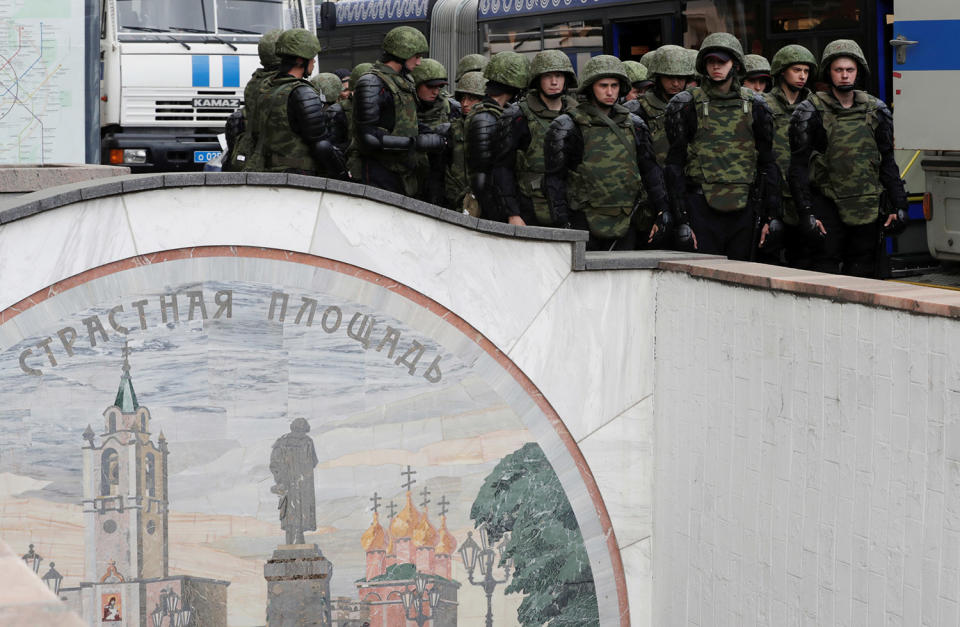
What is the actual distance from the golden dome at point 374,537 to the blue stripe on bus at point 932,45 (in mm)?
5172

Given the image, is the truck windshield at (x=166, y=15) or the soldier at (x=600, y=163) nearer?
the soldier at (x=600, y=163)

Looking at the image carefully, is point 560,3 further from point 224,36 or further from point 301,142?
point 301,142

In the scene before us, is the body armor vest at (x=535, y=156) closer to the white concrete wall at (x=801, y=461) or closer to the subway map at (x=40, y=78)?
the white concrete wall at (x=801, y=461)

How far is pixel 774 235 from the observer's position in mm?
8719

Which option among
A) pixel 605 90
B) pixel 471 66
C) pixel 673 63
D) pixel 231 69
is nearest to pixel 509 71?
pixel 673 63

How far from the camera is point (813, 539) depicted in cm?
530

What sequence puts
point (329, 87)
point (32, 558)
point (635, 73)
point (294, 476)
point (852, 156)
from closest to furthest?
point (32, 558)
point (294, 476)
point (852, 156)
point (635, 73)
point (329, 87)

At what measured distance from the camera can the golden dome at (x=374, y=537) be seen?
6.08 meters

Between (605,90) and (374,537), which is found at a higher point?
(605,90)

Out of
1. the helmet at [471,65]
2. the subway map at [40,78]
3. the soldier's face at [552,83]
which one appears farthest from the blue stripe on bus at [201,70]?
the soldier's face at [552,83]

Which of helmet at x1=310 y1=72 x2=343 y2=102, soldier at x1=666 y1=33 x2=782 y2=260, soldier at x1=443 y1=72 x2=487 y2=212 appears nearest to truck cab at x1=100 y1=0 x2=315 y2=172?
helmet at x1=310 y1=72 x2=343 y2=102

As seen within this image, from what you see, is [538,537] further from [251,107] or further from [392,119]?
[251,107]

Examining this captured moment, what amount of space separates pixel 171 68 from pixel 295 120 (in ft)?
20.2

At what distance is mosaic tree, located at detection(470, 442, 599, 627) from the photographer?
6.26 metres
